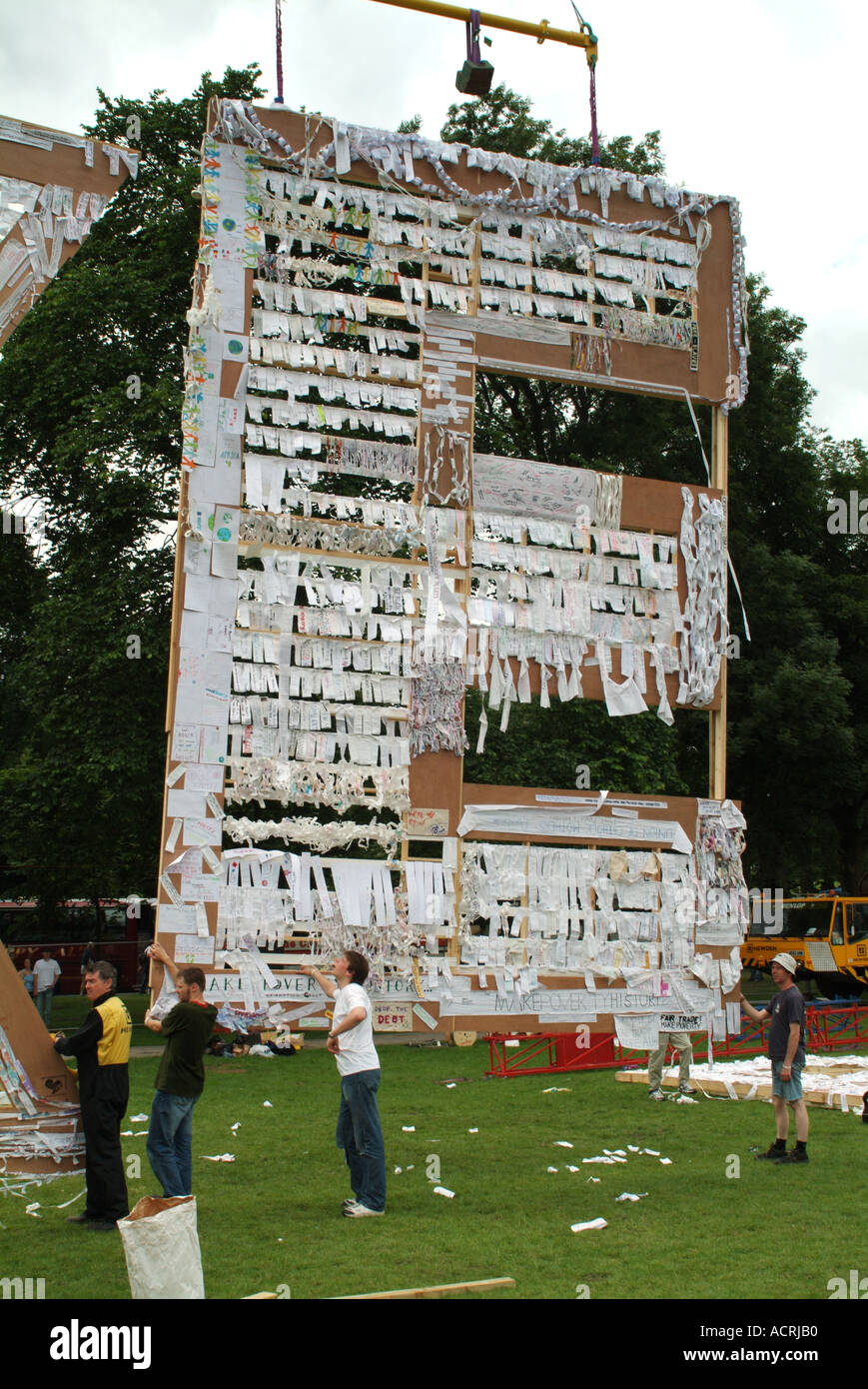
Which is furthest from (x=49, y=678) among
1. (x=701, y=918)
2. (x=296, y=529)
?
(x=701, y=918)

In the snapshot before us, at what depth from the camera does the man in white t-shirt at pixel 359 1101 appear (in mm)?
9188

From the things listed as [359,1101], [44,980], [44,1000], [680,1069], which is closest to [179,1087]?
[359,1101]

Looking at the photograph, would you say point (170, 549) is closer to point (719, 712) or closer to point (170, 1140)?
point (719, 712)

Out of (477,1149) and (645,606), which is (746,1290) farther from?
(645,606)

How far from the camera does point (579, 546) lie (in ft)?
39.2

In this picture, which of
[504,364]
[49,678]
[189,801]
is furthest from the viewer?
[49,678]

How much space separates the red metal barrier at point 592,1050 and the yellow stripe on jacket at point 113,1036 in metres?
8.63

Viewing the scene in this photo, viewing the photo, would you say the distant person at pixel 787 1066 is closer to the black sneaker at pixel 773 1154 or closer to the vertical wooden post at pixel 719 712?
the black sneaker at pixel 773 1154

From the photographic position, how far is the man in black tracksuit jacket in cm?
873

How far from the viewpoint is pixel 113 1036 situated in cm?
900

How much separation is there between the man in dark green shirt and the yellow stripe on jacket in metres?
0.26

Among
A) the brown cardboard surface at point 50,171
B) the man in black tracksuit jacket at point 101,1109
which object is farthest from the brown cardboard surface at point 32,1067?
the brown cardboard surface at point 50,171

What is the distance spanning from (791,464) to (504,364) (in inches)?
649

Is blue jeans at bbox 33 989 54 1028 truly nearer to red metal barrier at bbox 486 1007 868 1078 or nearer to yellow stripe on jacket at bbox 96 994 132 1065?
red metal barrier at bbox 486 1007 868 1078
